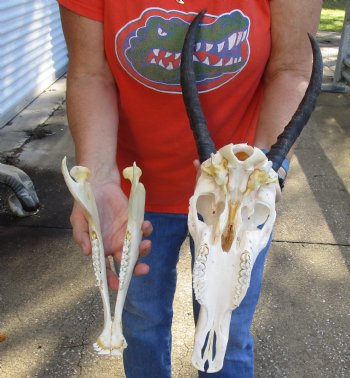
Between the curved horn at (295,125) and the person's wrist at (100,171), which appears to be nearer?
the curved horn at (295,125)

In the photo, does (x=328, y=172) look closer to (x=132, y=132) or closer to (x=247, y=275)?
(x=132, y=132)

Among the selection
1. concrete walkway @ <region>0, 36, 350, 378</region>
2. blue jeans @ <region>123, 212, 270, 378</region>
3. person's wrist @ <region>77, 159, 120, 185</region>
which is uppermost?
person's wrist @ <region>77, 159, 120, 185</region>

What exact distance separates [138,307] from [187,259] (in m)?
1.74

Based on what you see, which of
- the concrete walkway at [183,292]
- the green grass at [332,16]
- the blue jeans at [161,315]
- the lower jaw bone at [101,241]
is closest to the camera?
the lower jaw bone at [101,241]

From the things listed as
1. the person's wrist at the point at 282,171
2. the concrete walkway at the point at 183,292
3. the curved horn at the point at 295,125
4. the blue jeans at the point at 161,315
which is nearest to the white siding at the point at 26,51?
the concrete walkway at the point at 183,292

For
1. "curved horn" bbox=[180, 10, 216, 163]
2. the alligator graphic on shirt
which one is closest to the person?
the alligator graphic on shirt

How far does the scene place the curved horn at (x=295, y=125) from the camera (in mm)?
1504

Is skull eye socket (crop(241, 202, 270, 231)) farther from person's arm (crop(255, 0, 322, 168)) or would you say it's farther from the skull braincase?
person's arm (crop(255, 0, 322, 168))

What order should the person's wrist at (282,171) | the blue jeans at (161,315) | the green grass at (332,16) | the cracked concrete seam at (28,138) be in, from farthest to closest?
the green grass at (332,16) → the cracked concrete seam at (28,138) → the blue jeans at (161,315) → the person's wrist at (282,171)

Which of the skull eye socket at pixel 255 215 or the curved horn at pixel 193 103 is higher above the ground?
the curved horn at pixel 193 103

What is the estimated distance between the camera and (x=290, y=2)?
1776 millimetres

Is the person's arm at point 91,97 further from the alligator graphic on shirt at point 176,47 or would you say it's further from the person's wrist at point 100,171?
Answer: the alligator graphic on shirt at point 176,47

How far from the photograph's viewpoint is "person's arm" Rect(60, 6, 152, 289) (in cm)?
175

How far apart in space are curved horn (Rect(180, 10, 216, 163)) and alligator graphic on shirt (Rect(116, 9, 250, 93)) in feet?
0.39
